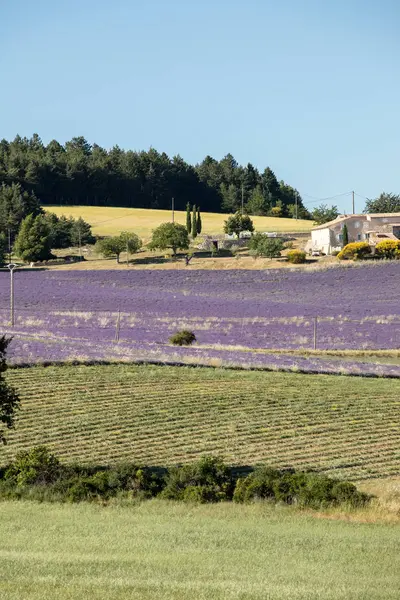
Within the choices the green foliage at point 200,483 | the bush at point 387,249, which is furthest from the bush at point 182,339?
the bush at point 387,249

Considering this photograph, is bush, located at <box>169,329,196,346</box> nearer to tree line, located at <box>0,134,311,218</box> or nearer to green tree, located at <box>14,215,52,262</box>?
green tree, located at <box>14,215,52,262</box>

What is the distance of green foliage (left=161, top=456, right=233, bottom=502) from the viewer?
24.8m

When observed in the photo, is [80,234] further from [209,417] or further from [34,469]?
[34,469]

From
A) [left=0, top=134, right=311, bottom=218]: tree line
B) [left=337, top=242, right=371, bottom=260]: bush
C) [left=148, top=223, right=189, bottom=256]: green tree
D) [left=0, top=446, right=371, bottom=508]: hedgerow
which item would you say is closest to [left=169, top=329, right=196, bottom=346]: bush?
[left=0, top=446, right=371, bottom=508]: hedgerow

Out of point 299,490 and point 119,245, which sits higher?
point 119,245

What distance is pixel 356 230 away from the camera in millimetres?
115375

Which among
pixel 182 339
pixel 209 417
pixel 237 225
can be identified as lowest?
pixel 209 417

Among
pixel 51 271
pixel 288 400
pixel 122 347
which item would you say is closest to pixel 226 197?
pixel 51 271

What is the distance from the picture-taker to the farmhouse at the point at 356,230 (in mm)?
110312

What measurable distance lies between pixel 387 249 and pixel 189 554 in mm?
86007

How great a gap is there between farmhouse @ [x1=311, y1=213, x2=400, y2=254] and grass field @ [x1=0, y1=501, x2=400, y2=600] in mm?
86742

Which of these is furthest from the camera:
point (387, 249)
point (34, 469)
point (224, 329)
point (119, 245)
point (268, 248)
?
point (119, 245)

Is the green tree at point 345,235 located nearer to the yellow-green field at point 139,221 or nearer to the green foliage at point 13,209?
the yellow-green field at point 139,221

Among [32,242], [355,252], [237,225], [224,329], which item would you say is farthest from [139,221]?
[224,329]
